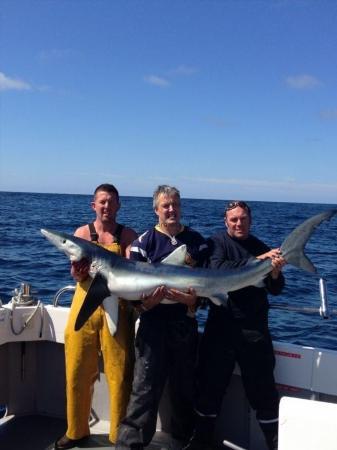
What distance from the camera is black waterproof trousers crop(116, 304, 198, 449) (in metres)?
4.15

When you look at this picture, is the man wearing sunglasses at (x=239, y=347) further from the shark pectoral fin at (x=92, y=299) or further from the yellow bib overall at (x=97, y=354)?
the shark pectoral fin at (x=92, y=299)

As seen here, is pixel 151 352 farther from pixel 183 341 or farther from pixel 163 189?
pixel 163 189

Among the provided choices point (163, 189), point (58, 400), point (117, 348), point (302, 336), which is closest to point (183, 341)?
point (117, 348)

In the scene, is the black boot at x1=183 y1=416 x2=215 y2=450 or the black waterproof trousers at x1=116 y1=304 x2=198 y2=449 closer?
the black waterproof trousers at x1=116 y1=304 x2=198 y2=449

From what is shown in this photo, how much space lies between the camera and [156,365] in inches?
164

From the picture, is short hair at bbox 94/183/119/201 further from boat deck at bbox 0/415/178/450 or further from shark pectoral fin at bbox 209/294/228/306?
boat deck at bbox 0/415/178/450

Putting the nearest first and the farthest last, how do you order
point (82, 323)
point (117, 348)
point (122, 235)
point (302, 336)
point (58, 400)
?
point (82, 323) → point (117, 348) → point (122, 235) → point (58, 400) → point (302, 336)

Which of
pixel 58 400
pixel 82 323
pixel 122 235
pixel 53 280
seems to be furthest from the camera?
pixel 53 280

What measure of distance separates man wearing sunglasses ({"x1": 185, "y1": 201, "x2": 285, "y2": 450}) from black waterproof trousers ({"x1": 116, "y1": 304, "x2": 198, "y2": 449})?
0.17m

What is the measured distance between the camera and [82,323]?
4.10 m

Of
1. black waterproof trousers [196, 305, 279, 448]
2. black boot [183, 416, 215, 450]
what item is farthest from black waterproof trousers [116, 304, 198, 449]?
black boot [183, 416, 215, 450]

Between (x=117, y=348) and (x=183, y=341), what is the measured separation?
636 millimetres

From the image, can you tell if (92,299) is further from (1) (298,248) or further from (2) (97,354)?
(1) (298,248)

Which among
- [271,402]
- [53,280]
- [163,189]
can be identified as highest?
[163,189]
